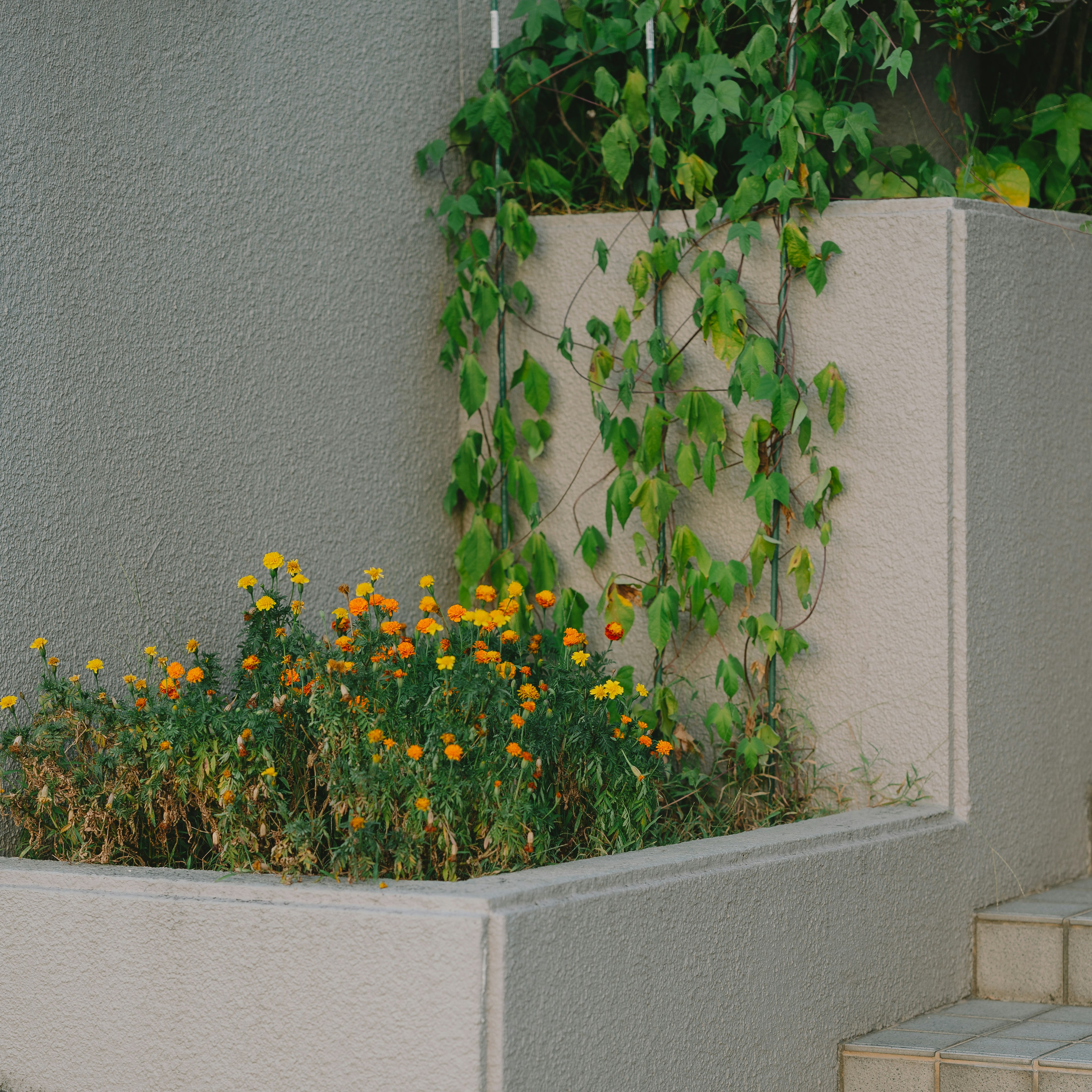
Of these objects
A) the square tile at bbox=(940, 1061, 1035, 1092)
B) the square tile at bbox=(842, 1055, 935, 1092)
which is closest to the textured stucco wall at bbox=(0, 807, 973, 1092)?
the square tile at bbox=(842, 1055, 935, 1092)

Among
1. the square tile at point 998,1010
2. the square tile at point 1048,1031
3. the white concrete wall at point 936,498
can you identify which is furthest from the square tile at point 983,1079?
the white concrete wall at point 936,498

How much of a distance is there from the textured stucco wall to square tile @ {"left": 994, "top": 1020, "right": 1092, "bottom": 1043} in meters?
0.47

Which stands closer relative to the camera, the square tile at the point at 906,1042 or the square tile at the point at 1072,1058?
the square tile at the point at 1072,1058

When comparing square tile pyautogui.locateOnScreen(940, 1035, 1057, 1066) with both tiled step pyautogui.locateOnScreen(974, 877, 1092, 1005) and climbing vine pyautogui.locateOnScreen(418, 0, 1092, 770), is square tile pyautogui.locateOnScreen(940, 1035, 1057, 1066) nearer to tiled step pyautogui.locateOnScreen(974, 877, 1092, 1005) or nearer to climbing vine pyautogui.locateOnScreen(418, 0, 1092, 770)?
tiled step pyautogui.locateOnScreen(974, 877, 1092, 1005)

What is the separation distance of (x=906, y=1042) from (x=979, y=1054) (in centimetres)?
19

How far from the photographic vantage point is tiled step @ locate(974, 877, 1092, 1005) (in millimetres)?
3521

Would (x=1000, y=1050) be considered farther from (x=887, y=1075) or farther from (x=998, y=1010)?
(x=998, y=1010)

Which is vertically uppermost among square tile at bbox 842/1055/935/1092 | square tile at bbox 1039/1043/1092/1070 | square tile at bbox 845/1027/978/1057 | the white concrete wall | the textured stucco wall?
the white concrete wall

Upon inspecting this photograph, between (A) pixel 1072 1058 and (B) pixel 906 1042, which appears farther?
(B) pixel 906 1042

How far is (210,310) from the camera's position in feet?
11.8

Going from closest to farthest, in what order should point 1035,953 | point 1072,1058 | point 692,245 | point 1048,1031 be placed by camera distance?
point 1072,1058, point 1048,1031, point 1035,953, point 692,245

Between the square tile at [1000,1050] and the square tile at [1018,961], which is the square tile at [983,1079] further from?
the square tile at [1018,961]

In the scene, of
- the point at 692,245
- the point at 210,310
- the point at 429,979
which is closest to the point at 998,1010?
the point at 429,979

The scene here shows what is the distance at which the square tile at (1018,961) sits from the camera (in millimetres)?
3559
